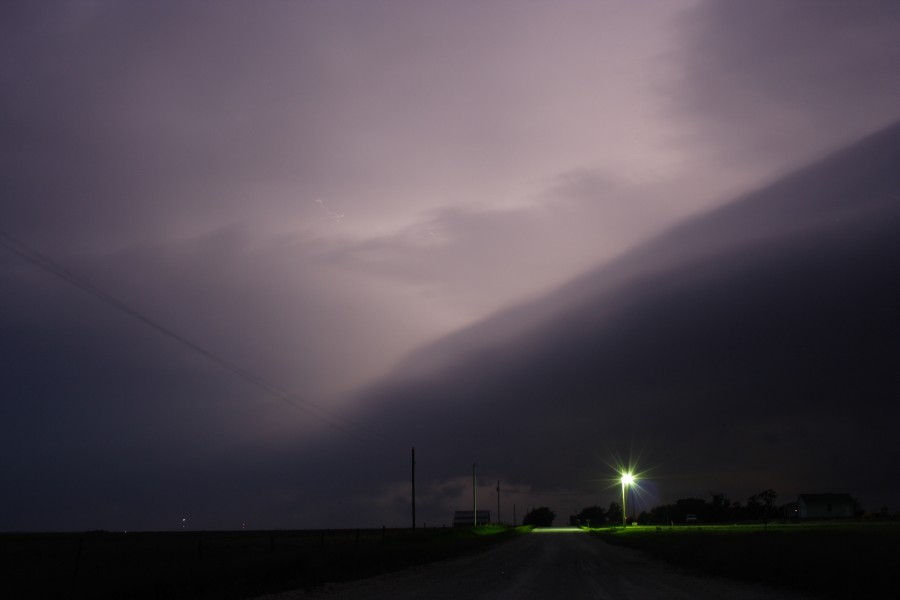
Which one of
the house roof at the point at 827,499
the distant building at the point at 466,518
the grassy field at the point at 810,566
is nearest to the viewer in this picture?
the grassy field at the point at 810,566

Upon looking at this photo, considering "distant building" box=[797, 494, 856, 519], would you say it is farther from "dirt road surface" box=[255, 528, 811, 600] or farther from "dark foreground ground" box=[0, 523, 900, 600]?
"dirt road surface" box=[255, 528, 811, 600]

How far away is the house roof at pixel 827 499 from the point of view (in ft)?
398

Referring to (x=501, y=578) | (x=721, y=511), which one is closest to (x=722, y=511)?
(x=721, y=511)

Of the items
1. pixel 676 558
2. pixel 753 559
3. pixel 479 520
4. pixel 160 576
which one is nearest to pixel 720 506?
pixel 479 520

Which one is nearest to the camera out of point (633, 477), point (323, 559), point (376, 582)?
point (376, 582)

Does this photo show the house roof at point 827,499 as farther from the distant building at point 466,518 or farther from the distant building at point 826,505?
the distant building at point 466,518

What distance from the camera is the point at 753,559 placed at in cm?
3048

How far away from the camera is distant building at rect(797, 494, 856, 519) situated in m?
118

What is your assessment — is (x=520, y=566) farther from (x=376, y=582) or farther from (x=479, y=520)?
(x=479, y=520)

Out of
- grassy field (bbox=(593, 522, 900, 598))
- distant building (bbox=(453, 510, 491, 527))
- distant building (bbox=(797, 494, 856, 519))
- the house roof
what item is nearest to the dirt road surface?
grassy field (bbox=(593, 522, 900, 598))

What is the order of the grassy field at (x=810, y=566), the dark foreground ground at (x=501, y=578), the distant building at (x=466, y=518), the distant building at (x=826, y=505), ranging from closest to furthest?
1. the grassy field at (x=810, y=566)
2. the dark foreground ground at (x=501, y=578)
3. the distant building at (x=826, y=505)
4. the distant building at (x=466, y=518)

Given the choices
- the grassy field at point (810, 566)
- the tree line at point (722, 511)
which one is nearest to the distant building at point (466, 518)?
the tree line at point (722, 511)

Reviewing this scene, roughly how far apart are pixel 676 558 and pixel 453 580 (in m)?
16.8

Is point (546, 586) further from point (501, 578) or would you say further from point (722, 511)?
point (722, 511)
